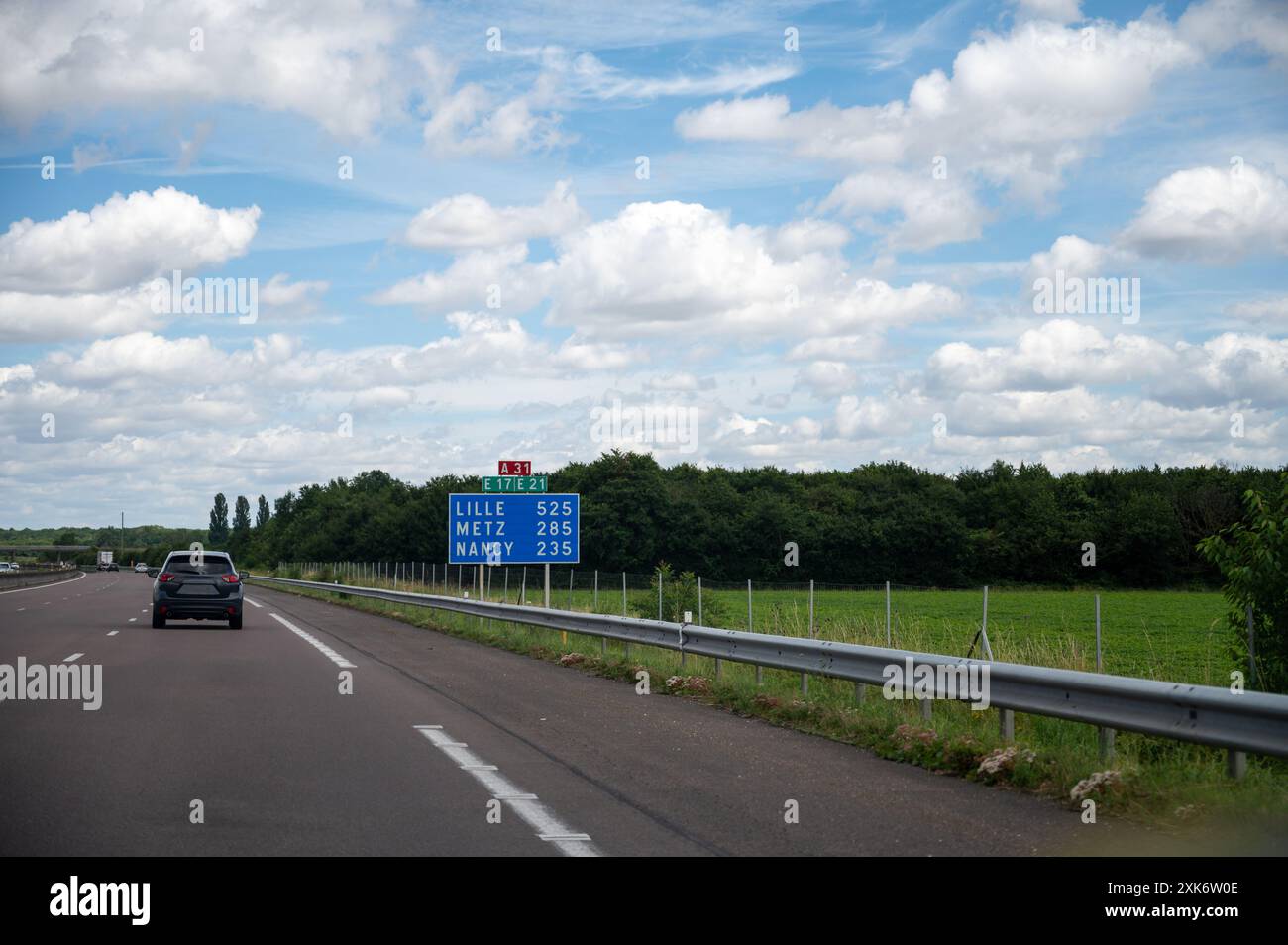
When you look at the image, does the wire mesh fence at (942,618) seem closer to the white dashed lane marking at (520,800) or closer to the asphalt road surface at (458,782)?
the asphalt road surface at (458,782)

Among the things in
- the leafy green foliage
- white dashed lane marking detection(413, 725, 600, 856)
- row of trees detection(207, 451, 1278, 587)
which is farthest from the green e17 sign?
row of trees detection(207, 451, 1278, 587)

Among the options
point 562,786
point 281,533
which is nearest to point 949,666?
point 562,786

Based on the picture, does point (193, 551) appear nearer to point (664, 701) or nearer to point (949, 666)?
point (664, 701)

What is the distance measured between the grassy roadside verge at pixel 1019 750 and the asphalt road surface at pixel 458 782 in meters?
0.28

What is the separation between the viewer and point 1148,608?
6012 cm

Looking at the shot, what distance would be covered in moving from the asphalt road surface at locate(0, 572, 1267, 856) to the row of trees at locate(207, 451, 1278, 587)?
85.5m

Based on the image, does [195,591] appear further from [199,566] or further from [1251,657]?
[1251,657]

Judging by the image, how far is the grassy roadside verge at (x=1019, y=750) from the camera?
8.42 m

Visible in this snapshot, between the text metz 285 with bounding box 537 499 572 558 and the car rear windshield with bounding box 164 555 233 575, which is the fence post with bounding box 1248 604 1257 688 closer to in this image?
the text metz 285 with bounding box 537 499 572 558

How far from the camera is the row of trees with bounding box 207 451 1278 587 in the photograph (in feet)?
321

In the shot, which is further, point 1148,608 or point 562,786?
point 1148,608

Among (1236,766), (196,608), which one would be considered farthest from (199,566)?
(1236,766)
